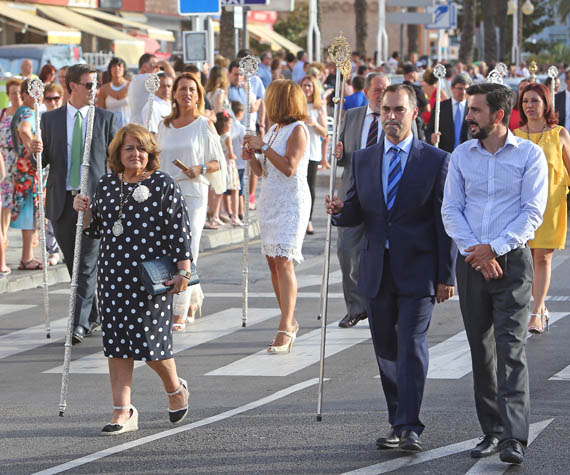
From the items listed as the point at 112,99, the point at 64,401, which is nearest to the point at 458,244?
the point at 64,401

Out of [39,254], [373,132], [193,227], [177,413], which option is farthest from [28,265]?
[177,413]

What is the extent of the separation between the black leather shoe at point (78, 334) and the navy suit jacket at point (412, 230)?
4056 mm

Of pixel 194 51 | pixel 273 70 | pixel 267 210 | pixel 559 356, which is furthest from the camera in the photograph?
pixel 273 70

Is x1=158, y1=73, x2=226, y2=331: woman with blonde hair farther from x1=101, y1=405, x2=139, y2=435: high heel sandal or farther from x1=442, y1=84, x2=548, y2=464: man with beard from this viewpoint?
x1=442, y1=84, x2=548, y2=464: man with beard

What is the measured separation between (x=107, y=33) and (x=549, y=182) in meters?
32.7

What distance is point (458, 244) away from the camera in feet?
23.3

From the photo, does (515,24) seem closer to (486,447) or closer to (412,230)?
(412,230)

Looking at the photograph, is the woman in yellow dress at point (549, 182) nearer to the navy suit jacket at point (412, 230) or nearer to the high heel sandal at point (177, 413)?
the navy suit jacket at point (412, 230)

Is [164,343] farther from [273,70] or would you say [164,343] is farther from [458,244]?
[273,70]

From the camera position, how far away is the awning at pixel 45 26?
39156 mm

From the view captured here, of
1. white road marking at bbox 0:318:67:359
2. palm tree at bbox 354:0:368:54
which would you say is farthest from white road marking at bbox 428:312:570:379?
palm tree at bbox 354:0:368:54

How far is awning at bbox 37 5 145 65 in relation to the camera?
4178 cm

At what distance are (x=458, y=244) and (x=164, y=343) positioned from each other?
71.7 inches

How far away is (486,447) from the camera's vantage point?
7.03 meters
